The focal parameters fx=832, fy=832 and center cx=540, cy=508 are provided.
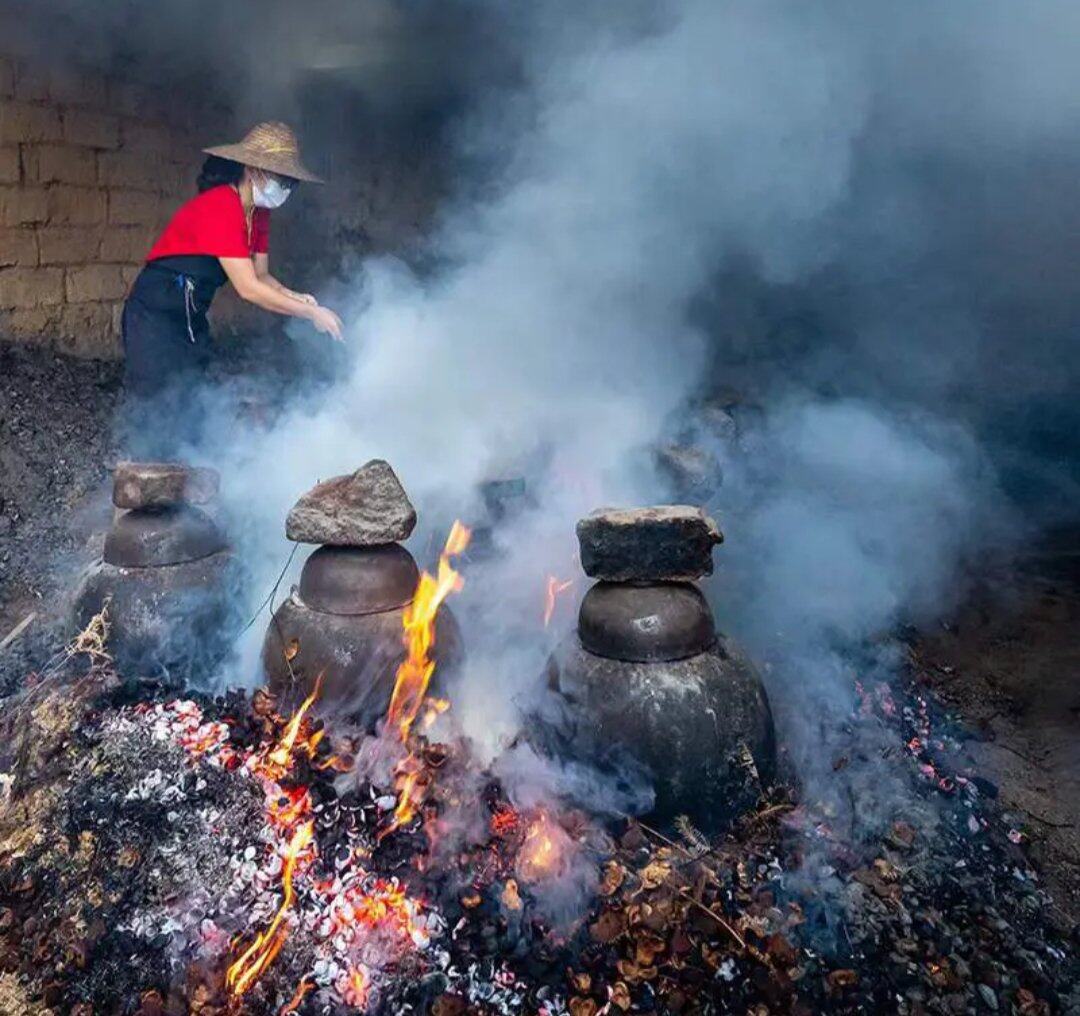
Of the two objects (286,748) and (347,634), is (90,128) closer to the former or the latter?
(347,634)

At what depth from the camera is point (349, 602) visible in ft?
11.9

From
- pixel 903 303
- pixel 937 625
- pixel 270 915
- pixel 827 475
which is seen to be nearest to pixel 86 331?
pixel 270 915

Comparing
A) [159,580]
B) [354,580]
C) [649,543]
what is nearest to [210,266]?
[159,580]

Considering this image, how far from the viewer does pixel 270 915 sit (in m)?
2.95

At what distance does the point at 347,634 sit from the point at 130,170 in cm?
594

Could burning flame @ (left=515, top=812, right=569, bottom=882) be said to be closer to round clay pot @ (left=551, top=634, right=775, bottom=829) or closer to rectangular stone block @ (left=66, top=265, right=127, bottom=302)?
round clay pot @ (left=551, top=634, right=775, bottom=829)

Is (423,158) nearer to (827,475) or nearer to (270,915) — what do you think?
(827,475)

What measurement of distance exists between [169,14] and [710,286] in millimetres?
6500

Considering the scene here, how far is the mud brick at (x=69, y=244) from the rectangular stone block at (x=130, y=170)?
0.48m

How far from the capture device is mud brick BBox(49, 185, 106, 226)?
678cm

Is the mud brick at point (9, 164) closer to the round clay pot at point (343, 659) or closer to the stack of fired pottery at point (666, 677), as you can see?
the round clay pot at point (343, 659)

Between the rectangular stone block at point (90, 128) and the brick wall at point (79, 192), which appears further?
the rectangular stone block at point (90, 128)

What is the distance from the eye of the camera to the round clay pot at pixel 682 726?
3.21 meters

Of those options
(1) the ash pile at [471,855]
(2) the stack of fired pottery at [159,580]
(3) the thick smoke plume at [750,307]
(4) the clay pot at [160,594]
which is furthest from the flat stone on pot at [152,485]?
(1) the ash pile at [471,855]
